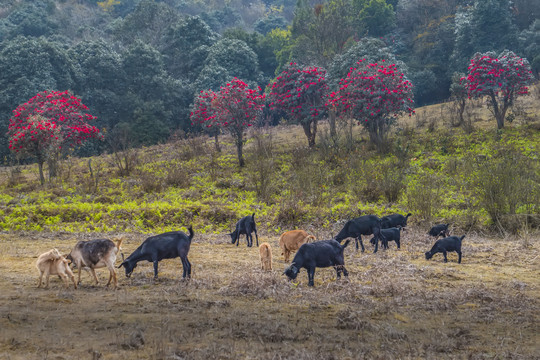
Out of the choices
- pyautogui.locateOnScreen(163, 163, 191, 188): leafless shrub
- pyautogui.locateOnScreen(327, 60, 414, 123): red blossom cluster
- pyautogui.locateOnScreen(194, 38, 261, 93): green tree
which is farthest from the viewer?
pyautogui.locateOnScreen(194, 38, 261, 93): green tree

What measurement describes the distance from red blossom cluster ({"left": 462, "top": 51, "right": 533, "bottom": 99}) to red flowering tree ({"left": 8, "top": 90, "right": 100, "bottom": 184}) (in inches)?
729

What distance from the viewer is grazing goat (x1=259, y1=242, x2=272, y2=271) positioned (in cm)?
800

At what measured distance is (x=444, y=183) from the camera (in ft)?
52.4

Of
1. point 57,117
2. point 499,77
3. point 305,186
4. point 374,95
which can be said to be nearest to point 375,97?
point 374,95

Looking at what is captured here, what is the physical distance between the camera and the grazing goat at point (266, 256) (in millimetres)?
8000

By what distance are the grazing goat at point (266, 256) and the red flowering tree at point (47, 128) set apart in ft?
46.8

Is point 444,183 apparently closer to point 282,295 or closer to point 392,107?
point 392,107

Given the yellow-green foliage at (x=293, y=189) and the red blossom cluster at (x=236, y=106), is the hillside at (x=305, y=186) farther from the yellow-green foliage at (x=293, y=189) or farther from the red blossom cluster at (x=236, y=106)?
the red blossom cluster at (x=236, y=106)

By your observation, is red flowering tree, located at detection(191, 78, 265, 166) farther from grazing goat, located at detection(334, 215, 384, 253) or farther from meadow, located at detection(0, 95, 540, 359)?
grazing goat, located at detection(334, 215, 384, 253)

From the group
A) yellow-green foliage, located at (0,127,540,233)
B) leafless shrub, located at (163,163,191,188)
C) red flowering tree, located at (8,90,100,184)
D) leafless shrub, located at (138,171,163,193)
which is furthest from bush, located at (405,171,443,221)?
red flowering tree, located at (8,90,100,184)

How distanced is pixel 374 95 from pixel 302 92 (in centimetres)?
396

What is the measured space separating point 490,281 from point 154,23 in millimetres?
43470

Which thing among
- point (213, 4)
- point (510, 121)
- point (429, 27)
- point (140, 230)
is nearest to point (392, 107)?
point (510, 121)

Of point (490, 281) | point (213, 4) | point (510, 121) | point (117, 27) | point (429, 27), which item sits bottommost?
point (490, 281)
